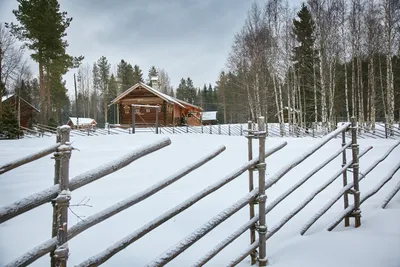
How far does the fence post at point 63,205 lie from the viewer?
1440 millimetres

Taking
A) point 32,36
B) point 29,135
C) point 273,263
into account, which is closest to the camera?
point 273,263

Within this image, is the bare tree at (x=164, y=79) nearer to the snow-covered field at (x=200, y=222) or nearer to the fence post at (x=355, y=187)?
the snow-covered field at (x=200, y=222)

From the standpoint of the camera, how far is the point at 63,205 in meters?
1.45

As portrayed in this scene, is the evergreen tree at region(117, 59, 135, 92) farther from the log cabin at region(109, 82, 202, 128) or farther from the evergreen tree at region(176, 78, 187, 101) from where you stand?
the log cabin at region(109, 82, 202, 128)

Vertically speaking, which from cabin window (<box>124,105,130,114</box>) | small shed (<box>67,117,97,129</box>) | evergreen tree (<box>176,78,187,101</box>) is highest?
evergreen tree (<box>176,78,187,101</box>)

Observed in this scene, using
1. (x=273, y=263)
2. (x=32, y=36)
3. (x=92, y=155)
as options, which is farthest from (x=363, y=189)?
(x=32, y=36)

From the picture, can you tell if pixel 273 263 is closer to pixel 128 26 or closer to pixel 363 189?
pixel 363 189

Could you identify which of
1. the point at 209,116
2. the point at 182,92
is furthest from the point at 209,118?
the point at 182,92

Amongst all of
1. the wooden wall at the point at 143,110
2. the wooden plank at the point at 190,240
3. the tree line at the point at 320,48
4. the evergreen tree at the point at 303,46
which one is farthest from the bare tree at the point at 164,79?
the wooden plank at the point at 190,240

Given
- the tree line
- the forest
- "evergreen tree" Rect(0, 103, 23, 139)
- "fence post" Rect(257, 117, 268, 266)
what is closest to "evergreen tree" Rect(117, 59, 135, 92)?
the forest

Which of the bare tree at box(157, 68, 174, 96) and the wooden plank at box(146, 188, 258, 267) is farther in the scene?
the bare tree at box(157, 68, 174, 96)

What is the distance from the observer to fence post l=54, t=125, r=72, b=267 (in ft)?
4.73

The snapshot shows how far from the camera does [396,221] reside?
3.01 metres

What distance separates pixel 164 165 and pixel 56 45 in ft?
82.7
